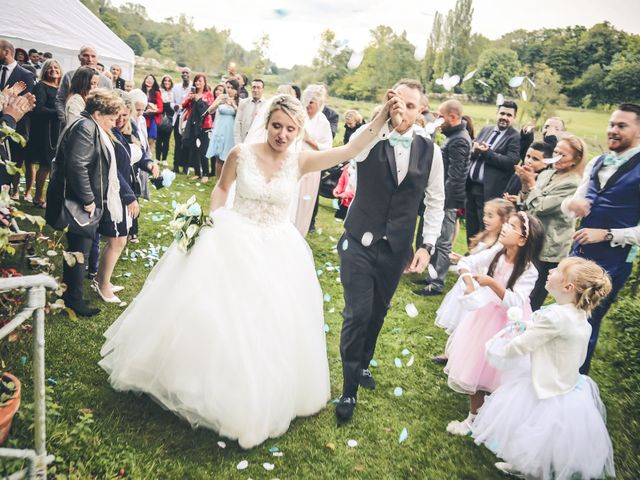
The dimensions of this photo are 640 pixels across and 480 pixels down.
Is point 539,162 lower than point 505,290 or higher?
higher

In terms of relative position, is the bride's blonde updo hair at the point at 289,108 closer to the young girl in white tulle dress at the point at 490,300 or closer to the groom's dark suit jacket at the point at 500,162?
the young girl in white tulle dress at the point at 490,300

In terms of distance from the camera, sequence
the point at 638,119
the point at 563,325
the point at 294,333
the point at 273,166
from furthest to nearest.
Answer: the point at 638,119
the point at 273,166
the point at 294,333
the point at 563,325

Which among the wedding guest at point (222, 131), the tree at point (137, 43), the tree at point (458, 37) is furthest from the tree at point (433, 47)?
the tree at point (137, 43)

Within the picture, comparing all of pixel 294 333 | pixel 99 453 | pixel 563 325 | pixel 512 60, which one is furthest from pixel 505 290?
pixel 512 60

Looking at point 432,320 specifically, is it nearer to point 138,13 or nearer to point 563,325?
point 563,325

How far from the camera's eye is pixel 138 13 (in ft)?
192

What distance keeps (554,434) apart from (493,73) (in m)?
12.2

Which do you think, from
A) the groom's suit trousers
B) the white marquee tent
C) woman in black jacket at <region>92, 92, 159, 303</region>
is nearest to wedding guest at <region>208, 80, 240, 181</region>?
woman in black jacket at <region>92, 92, 159, 303</region>

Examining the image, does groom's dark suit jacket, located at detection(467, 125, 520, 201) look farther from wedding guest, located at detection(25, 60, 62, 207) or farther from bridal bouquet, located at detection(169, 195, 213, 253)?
wedding guest, located at detection(25, 60, 62, 207)

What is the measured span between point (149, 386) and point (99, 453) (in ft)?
1.65

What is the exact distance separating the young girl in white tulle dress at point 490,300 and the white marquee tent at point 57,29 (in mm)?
13641

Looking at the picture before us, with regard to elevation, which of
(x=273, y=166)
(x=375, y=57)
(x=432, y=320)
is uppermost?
(x=375, y=57)

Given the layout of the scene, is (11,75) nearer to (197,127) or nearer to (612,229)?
(197,127)

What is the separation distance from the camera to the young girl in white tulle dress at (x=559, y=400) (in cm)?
286
